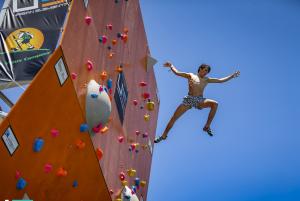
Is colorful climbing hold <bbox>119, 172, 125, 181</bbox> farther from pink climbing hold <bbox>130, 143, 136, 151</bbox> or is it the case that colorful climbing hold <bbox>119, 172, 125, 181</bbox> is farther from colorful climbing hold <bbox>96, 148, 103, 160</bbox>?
colorful climbing hold <bbox>96, 148, 103, 160</bbox>

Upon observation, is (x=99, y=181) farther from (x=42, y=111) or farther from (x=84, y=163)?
(x=42, y=111)

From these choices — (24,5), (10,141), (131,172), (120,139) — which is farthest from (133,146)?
→ (10,141)

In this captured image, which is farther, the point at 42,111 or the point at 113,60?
the point at 113,60

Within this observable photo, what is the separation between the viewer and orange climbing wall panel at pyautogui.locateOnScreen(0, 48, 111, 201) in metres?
6.99

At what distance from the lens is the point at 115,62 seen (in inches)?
423

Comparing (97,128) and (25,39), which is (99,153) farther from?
(25,39)

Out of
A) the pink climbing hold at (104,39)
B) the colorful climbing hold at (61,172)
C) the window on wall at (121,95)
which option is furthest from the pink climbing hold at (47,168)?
the window on wall at (121,95)

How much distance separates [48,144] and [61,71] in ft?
3.83

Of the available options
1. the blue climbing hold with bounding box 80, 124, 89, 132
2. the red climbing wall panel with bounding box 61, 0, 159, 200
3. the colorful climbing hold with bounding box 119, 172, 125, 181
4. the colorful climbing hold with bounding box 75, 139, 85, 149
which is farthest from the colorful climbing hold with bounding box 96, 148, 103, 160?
the colorful climbing hold with bounding box 119, 172, 125, 181

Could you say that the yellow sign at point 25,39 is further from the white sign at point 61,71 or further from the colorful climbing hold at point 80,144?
the colorful climbing hold at point 80,144

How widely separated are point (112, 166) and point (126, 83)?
212 cm

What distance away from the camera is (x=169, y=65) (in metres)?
11.9

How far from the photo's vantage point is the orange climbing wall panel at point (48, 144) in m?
6.99

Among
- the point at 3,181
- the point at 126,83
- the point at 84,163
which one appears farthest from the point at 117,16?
the point at 3,181
